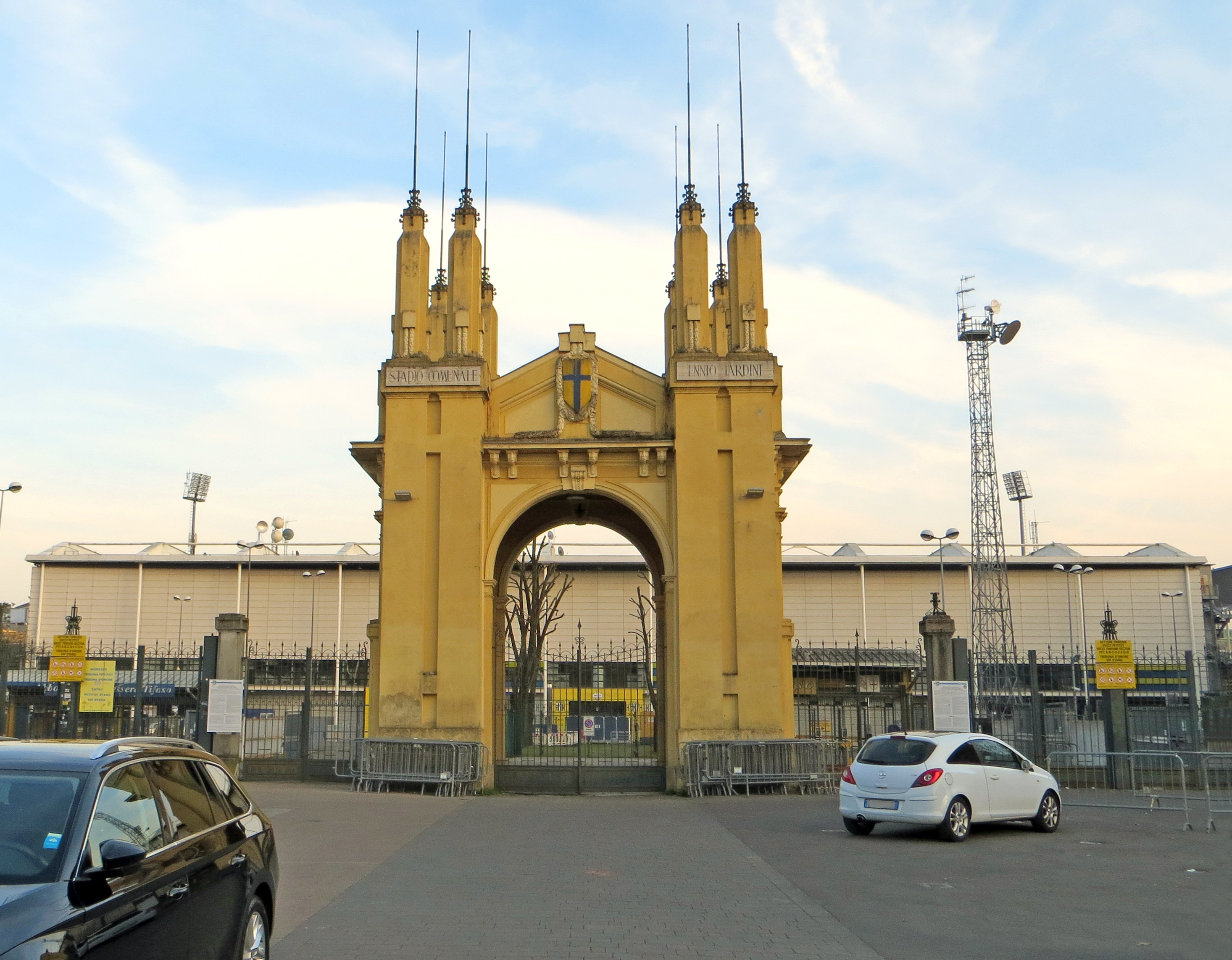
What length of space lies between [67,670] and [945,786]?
1795 cm

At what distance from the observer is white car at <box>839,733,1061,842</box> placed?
15.2 metres

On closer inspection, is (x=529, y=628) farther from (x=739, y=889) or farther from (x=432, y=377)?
(x=739, y=889)

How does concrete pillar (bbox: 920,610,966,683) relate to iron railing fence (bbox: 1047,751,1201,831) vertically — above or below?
above

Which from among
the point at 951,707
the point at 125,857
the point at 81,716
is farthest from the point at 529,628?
the point at 125,857

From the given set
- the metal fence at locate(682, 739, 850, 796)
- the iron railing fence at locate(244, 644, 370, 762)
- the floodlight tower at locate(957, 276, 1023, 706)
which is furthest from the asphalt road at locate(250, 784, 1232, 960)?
the floodlight tower at locate(957, 276, 1023, 706)

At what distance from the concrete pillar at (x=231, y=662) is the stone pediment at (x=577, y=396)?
22.0 feet

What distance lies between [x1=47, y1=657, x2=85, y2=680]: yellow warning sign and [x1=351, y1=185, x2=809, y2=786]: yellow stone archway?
20.3 ft

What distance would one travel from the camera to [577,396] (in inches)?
947

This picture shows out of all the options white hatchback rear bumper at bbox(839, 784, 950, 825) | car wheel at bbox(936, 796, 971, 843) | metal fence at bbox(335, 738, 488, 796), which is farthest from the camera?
metal fence at bbox(335, 738, 488, 796)

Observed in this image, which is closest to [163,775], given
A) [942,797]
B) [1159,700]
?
[942,797]

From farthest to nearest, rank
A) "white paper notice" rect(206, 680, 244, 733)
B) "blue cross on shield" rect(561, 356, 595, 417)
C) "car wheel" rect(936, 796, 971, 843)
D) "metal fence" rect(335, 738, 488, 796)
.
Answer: "blue cross on shield" rect(561, 356, 595, 417), "white paper notice" rect(206, 680, 244, 733), "metal fence" rect(335, 738, 488, 796), "car wheel" rect(936, 796, 971, 843)

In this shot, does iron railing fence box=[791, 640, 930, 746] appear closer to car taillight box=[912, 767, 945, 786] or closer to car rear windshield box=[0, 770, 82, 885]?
car taillight box=[912, 767, 945, 786]

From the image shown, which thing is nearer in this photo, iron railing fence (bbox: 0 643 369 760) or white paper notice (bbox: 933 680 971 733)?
white paper notice (bbox: 933 680 971 733)

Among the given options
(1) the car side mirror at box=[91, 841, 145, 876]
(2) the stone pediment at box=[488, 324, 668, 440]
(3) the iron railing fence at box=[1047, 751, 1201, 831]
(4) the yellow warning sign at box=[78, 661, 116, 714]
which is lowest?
(3) the iron railing fence at box=[1047, 751, 1201, 831]
